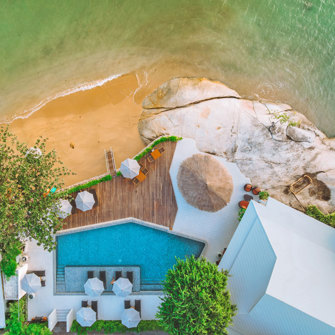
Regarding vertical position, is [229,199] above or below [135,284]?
above

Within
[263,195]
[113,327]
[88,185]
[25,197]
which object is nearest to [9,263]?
[25,197]

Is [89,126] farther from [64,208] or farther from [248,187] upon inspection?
[248,187]

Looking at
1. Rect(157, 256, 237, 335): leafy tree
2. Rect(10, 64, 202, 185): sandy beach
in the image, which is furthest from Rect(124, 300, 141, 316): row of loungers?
Rect(10, 64, 202, 185): sandy beach

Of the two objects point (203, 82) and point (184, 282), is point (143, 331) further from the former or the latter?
point (203, 82)

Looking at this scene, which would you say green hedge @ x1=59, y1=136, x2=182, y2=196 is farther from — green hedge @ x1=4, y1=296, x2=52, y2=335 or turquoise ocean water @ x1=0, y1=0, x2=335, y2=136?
green hedge @ x1=4, y1=296, x2=52, y2=335

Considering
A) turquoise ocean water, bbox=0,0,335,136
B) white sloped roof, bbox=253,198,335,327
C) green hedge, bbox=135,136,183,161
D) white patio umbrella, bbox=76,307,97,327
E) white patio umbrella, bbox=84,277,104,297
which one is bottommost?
white patio umbrella, bbox=76,307,97,327

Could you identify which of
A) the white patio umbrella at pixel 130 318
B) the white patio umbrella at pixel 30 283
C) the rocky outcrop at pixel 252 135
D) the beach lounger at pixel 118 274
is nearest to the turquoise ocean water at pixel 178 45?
the rocky outcrop at pixel 252 135

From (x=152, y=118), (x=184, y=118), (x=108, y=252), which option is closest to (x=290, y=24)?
(x=184, y=118)
